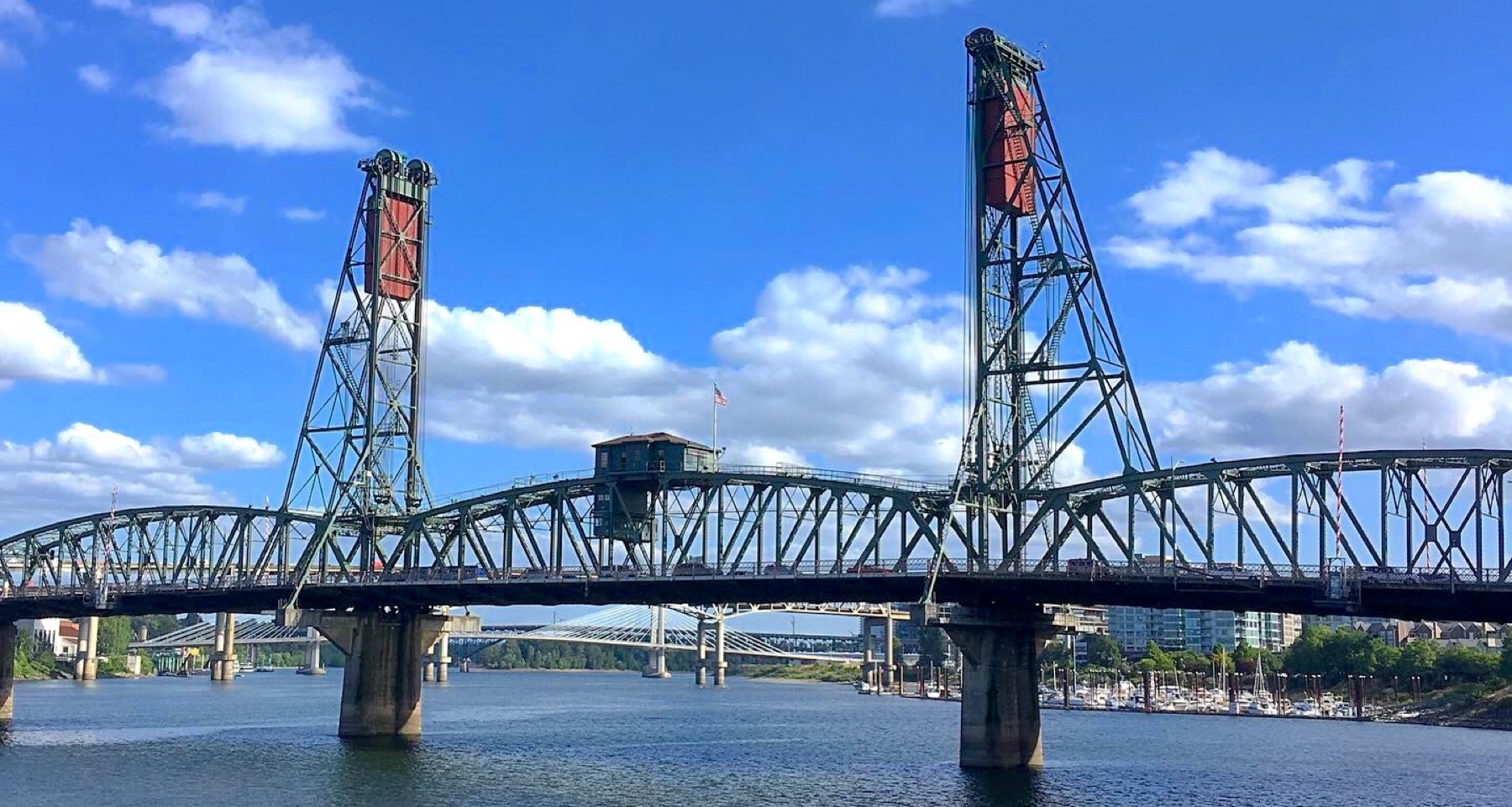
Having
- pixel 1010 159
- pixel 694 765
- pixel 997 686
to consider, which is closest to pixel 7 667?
pixel 694 765

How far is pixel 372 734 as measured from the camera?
4675 inches

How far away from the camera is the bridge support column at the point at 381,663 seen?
119312 millimetres

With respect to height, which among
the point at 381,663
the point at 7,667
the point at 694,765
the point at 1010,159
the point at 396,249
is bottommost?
the point at 694,765

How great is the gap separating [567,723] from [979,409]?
73.3 m

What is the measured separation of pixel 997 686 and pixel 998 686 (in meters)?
0.05

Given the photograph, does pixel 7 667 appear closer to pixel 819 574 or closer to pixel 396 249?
pixel 396 249

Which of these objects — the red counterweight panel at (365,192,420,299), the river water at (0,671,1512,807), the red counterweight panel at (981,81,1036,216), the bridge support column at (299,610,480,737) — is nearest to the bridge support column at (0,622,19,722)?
the river water at (0,671,1512,807)

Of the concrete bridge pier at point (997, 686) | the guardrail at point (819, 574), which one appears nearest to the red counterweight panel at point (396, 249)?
the guardrail at point (819, 574)

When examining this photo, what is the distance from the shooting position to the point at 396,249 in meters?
132

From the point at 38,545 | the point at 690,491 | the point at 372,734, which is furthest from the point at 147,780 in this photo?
the point at 38,545

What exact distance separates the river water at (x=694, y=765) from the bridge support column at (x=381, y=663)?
281 cm

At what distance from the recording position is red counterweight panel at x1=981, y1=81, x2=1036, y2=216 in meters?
108

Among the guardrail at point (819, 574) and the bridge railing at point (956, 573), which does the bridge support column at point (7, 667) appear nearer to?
the guardrail at point (819, 574)

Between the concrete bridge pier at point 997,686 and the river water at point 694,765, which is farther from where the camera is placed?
the concrete bridge pier at point 997,686
